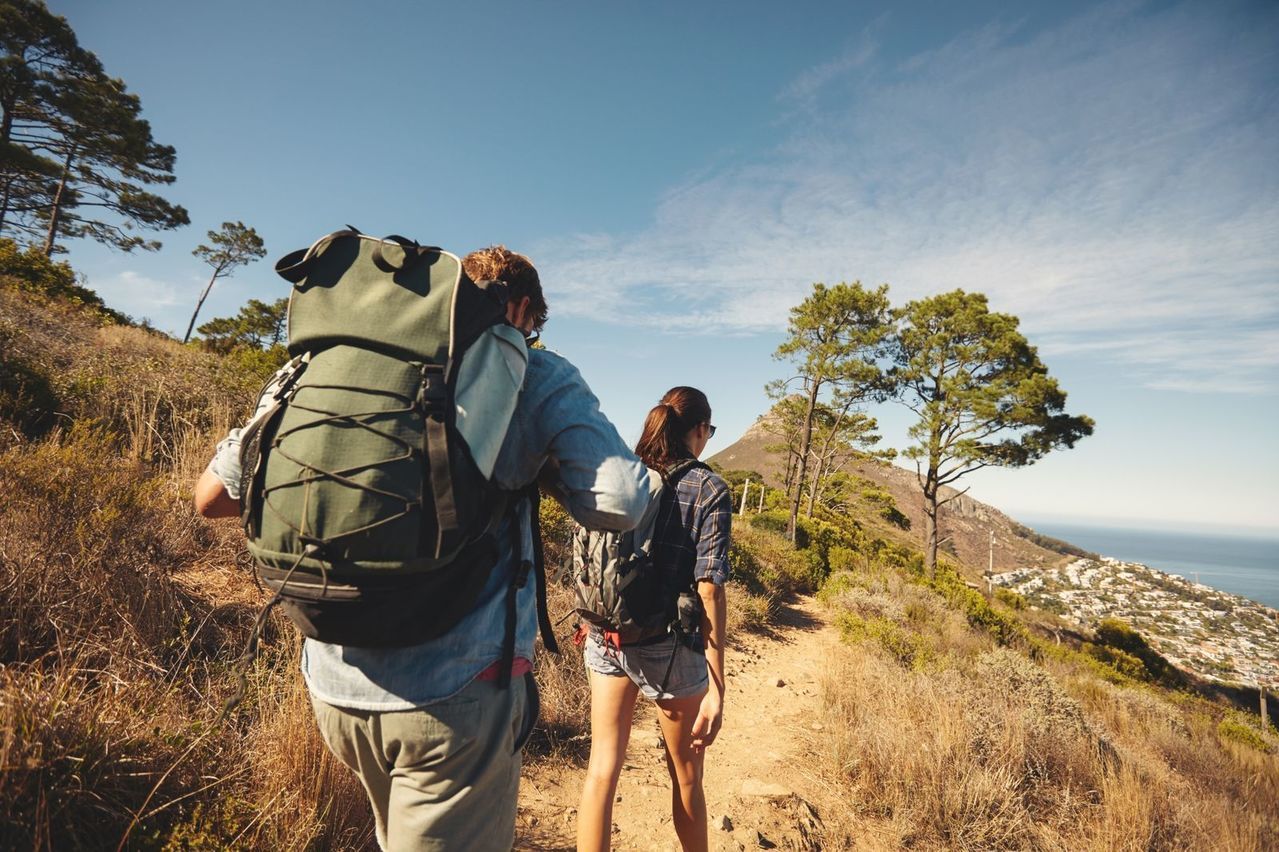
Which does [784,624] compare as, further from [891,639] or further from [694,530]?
[694,530]

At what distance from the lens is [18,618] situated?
6.86ft

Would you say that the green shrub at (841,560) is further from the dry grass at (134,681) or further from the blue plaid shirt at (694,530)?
the dry grass at (134,681)

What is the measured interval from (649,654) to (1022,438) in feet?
61.9

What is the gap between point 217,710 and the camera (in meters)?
2.15

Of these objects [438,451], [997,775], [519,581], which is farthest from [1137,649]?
[438,451]

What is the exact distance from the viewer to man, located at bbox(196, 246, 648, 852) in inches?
37.8

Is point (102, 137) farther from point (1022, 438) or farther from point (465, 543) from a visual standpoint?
point (1022, 438)

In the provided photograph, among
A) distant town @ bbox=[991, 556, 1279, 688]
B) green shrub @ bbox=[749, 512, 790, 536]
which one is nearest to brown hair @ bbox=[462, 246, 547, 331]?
green shrub @ bbox=[749, 512, 790, 536]

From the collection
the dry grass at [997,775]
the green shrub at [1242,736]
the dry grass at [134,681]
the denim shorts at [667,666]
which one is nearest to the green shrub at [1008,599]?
the green shrub at [1242,736]

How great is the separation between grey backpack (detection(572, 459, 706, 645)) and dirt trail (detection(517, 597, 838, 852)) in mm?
1621

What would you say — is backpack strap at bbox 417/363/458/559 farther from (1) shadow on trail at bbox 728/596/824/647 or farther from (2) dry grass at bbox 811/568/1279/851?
(1) shadow on trail at bbox 728/596/824/647

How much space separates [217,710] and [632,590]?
187 centimetres

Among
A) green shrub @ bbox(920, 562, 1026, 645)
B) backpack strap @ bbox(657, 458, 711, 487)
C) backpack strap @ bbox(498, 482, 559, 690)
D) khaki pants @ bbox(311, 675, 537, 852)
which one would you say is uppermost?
backpack strap @ bbox(657, 458, 711, 487)

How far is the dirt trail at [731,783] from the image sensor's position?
291cm
